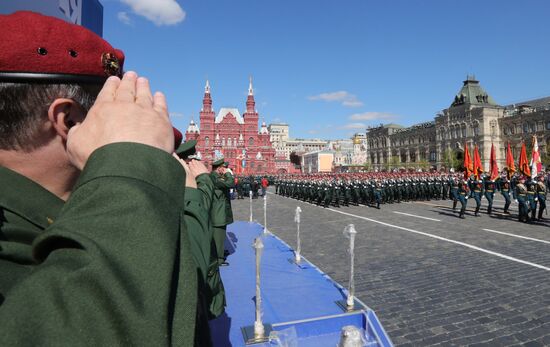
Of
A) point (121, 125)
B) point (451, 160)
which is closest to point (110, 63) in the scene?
point (121, 125)

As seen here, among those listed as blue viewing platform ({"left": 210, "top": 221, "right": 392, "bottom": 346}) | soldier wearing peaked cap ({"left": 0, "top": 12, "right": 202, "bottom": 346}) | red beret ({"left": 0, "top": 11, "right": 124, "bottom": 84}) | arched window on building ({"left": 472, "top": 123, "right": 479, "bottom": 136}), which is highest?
arched window on building ({"left": 472, "top": 123, "right": 479, "bottom": 136})

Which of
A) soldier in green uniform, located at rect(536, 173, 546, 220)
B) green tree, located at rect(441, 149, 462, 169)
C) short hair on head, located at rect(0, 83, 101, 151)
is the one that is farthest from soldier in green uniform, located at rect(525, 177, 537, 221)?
green tree, located at rect(441, 149, 462, 169)

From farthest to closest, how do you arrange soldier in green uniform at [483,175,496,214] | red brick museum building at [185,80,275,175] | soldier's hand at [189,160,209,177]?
1. red brick museum building at [185,80,275,175]
2. soldier in green uniform at [483,175,496,214]
3. soldier's hand at [189,160,209,177]

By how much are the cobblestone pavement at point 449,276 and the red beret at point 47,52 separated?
423cm

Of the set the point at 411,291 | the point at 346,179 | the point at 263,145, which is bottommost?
the point at 411,291

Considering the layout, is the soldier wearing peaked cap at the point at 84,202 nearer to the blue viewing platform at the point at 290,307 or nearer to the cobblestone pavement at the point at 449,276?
the blue viewing platform at the point at 290,307

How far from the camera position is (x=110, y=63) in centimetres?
91

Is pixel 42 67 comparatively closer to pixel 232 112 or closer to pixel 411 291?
pixel 411 291

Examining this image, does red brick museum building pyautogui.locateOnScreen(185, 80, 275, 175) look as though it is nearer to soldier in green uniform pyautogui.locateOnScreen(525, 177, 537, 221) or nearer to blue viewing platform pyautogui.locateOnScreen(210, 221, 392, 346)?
soldier in green uniform pyautogui.locateOnScreen(525, 177, 537, 221)

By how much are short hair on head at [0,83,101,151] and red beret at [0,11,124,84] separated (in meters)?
0.02

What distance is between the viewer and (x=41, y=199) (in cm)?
78

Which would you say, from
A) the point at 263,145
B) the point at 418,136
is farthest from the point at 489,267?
the point at 418,136

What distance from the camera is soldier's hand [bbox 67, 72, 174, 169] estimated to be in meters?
0.67

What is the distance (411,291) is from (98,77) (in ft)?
18.9
